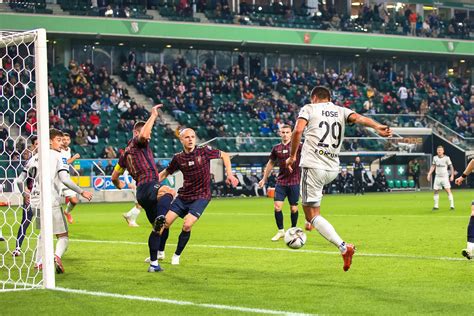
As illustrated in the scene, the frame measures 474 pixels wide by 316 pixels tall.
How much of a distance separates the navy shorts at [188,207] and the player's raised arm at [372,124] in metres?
2.87

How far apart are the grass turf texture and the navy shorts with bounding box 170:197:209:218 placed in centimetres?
79

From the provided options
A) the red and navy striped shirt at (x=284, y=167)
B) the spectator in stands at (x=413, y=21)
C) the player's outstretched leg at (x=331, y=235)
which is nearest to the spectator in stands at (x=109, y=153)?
the red and navy striped shirt at (x=284, y=167)

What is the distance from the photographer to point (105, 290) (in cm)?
1124

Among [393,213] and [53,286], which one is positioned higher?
[53,286]

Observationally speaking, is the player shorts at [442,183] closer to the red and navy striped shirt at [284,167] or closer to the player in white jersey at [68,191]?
the red and navy striped shirt at [284,167]

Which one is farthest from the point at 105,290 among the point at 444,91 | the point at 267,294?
the point at 444,91

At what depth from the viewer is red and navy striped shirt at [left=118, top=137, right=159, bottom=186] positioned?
1407 centimetres

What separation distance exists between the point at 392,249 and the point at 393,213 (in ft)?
42.9

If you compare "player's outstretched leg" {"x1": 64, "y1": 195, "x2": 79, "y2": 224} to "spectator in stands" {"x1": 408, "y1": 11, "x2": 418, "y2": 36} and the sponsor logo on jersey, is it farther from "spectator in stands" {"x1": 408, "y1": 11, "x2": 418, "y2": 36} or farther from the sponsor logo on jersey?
"spectator in stands" {"x1": 408, "y1": 11, "x2": 418, "y2": 36}

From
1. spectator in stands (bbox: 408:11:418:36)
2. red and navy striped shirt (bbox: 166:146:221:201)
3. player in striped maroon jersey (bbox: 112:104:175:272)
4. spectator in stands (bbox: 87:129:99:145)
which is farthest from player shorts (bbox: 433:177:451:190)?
spectator in stands (bbox: 408:11:418:36)

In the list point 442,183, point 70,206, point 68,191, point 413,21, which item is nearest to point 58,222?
point 68,191

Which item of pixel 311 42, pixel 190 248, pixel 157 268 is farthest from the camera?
pixel 311 42

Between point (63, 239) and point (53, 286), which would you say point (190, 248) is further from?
point (53, 286)

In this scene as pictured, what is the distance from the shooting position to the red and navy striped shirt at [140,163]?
14070mm
